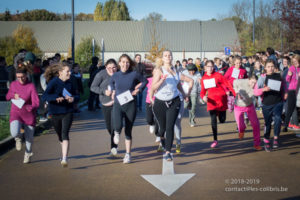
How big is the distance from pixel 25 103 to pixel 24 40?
105 feet

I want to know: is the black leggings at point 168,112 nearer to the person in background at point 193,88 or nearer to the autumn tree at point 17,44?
the person in background at point 193,88

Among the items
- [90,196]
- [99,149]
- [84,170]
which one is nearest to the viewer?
[90,196]

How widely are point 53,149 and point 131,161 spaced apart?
6.86 ft

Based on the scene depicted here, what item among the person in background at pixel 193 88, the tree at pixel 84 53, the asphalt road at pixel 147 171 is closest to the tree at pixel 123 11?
the tree at pixel 84 53

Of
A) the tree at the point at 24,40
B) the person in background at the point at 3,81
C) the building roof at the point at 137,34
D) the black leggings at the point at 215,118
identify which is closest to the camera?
the black leggings at the point at 215,118

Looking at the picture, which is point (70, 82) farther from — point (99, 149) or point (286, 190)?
point (286, 190)

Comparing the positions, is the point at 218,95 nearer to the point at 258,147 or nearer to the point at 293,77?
the point at 258,147

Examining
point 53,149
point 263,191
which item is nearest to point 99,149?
point 53,149

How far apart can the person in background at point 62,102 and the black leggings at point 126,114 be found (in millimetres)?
774

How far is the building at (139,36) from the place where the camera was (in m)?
73.2

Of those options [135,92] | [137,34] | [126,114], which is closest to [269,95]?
[135,92]

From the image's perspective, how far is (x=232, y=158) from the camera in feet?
26.9

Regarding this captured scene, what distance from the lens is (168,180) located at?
261 inches

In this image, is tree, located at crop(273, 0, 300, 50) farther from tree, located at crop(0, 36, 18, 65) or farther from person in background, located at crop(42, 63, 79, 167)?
tree, located at crop(0, 36, 18, 65)
